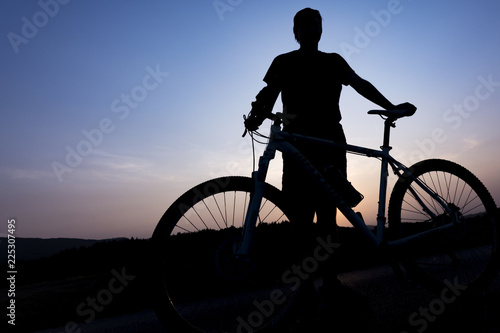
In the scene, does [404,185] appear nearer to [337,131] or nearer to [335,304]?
[337,131]

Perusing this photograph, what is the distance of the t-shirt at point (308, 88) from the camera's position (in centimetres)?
254

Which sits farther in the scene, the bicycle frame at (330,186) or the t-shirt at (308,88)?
the t-shirt at (308,88)

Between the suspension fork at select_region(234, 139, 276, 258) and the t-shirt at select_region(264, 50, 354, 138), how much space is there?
1.60 ft

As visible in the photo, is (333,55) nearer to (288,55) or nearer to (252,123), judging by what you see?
(288,55)

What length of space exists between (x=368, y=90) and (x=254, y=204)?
1.47 metres

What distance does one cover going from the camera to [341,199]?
232 cm

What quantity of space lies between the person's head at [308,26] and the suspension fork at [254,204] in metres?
1.10

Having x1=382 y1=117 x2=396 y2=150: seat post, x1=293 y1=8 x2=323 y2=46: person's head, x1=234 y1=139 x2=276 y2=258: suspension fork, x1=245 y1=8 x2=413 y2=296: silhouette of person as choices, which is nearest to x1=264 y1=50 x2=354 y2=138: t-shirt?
x1=245 y1=8 x2=413 y2=296: silhouette of person

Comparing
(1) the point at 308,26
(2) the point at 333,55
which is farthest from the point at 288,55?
(2) the point at 333,55

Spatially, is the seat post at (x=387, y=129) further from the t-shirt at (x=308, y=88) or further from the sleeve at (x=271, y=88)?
the sleeve at (x=271, y=88)

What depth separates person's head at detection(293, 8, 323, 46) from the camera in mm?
2613

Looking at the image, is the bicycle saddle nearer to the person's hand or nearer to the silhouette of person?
the silhouette of person

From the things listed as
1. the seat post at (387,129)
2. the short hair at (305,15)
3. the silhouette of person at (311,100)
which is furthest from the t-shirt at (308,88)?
the seat post at (387,129)

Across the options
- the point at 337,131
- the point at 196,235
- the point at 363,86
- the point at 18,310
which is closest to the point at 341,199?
the point at 337,131
